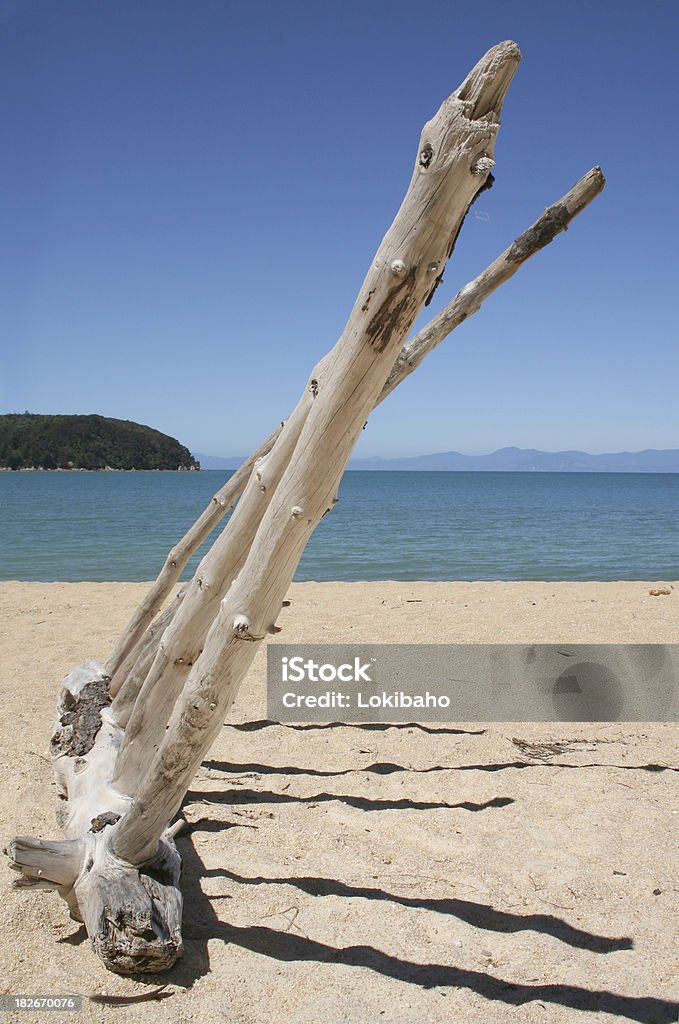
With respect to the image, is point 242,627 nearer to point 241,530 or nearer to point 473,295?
point 241,530

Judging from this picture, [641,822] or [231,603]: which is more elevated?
[231,603]

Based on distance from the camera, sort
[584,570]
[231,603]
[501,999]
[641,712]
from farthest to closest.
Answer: [584,570] < [641,712] < [501,999] < [231,603]

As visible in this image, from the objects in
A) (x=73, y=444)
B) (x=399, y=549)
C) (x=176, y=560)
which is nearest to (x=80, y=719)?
(x=176, y=560)

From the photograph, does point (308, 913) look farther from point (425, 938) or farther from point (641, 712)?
point (641, 712)

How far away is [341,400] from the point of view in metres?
1.82

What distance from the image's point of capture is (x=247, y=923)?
2678 mm

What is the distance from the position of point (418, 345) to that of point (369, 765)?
2.44 m

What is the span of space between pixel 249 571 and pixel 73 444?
325 feet

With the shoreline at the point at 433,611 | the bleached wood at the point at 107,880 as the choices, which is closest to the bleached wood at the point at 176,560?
the bleached wood at the point at 107,880

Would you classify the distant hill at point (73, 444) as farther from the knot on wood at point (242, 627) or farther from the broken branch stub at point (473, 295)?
the knot on wood at point (242, 627)

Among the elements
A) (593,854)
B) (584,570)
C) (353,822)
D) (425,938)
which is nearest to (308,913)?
(425,938)

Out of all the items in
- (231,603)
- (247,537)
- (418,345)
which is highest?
(418,345)

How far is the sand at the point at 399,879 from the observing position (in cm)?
230

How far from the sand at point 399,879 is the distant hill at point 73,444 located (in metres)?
96.2
